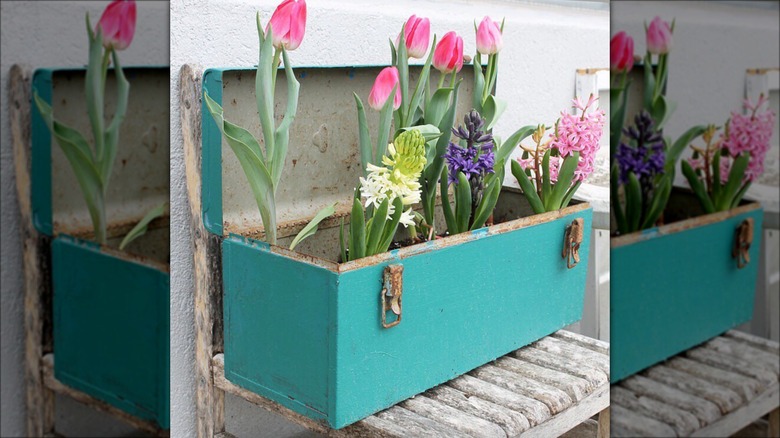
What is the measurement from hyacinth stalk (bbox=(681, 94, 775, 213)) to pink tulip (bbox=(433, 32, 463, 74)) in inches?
11.5

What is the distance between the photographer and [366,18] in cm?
61

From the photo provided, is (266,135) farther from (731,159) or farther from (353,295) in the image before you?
(731,159)

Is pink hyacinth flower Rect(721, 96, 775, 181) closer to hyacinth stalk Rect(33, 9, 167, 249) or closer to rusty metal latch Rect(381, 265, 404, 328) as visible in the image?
rusty metal latch Rect(381, 265, 404, 328)

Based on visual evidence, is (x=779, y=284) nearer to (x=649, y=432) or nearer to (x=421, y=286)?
(x=649, y=432)

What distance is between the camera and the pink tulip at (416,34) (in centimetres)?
62

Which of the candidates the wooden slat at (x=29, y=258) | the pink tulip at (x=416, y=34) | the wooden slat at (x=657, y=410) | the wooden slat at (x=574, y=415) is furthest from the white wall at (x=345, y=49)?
the wooden slat at (x=657, y=410)

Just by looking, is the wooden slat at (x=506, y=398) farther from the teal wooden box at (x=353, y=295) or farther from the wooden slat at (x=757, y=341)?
the wooden slat at (x=757, y=341)

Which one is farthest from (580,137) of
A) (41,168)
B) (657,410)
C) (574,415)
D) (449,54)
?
(41,168)

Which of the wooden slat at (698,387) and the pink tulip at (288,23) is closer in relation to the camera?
the wooden slat at (698,387)

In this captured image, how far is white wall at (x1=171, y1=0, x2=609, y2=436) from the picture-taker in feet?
1.97

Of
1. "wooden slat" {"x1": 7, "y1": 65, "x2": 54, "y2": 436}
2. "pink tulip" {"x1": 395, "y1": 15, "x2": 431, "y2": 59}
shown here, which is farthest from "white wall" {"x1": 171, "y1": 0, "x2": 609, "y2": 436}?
"wooden slat" {"x1": 7, "y1": 65, "x2": 54, "y2": 436}

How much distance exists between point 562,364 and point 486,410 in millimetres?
108

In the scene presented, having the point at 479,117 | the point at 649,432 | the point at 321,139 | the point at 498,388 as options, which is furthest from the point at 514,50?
the point at 649,432

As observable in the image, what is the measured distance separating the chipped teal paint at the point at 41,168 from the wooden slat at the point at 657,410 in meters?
0.47
